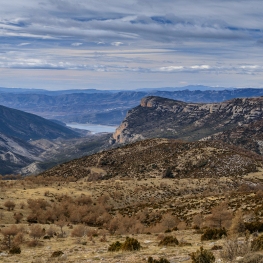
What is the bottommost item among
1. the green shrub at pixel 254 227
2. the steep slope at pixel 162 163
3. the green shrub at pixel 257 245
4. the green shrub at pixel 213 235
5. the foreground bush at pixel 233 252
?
the steep slope at pixel 162 163

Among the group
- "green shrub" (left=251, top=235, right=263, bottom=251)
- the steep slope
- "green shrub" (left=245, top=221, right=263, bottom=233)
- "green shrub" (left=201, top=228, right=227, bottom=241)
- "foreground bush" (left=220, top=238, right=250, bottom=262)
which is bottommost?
the steep slope

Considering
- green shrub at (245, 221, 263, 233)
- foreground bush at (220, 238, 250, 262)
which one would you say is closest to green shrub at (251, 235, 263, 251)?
foreground bush at (220, 238, 250, 262)

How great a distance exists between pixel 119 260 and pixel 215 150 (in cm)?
8551

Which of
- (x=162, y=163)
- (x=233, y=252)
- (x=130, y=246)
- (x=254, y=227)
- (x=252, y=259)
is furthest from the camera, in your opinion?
(x=162, y=163)

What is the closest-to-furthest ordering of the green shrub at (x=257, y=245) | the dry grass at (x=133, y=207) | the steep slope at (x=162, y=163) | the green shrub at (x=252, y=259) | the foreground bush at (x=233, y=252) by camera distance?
the green shrub at (x=252, y=259) < the foreground bush at (x=233, y=252) < the green shrub at (x=257, y=245) < the dry grass at (x=133, y=207) < the steep slope at (x=162, y=163)

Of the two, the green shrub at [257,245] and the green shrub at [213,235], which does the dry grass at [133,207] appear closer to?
the green shrub at [213,235]

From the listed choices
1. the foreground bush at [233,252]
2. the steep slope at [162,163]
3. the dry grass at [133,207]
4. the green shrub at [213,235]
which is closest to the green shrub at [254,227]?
the green shrub at [213,235]

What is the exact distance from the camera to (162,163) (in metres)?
98.1

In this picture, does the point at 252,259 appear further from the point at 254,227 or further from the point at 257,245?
the point at 254,227

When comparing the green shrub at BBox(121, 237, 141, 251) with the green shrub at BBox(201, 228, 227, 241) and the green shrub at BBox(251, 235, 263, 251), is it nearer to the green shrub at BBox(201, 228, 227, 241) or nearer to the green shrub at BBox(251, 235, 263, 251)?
the green shrub at BBox(201, 228, 227, 241)

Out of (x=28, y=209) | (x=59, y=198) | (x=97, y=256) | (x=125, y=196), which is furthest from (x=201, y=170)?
(x=97, y=256)

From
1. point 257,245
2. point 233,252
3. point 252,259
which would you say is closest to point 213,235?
point 257,245

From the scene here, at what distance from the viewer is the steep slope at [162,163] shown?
294 feet

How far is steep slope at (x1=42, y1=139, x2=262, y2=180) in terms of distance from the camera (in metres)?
89.8
